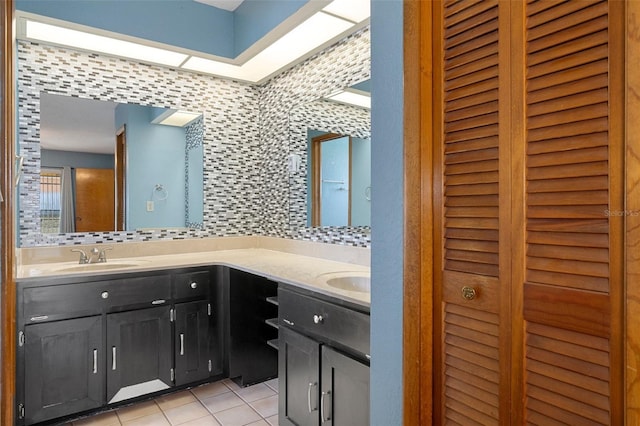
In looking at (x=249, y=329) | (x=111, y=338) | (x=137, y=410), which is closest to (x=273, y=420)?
(x=249, y=329)

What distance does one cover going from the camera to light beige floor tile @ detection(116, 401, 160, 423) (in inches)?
91.7

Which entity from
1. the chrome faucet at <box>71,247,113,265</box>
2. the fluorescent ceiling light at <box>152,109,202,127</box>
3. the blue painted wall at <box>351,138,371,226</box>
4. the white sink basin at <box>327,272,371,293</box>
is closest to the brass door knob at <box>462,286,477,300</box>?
the white sink basin at <box>327,272,371,293</box>

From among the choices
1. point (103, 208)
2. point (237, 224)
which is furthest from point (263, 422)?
point (103, 208)

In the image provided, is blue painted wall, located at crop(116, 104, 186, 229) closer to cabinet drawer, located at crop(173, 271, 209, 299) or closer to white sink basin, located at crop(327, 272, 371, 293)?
cabinet drawer, located at crop(173, 271, 209, 299)

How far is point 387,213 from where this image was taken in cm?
113

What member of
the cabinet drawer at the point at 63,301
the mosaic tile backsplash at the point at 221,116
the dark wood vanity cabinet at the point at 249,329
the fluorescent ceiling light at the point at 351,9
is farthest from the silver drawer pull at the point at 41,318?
the fluorescent ceiling light at the point at 351,9

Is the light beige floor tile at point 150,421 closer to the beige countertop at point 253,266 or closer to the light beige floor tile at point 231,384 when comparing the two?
the light beige floor tile at point 231,384

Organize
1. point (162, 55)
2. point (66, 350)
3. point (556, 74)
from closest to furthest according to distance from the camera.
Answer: point (556, 74), point (66, 350), point (162, 55)

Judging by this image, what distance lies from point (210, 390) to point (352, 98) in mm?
2169

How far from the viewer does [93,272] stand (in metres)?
2.26

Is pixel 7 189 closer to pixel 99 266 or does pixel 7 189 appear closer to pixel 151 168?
pixel 99 266

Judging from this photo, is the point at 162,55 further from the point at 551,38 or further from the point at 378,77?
the point at 551,38

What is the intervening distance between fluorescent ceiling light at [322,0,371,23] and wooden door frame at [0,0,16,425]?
1447 millimetres

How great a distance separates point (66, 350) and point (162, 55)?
2.00m
